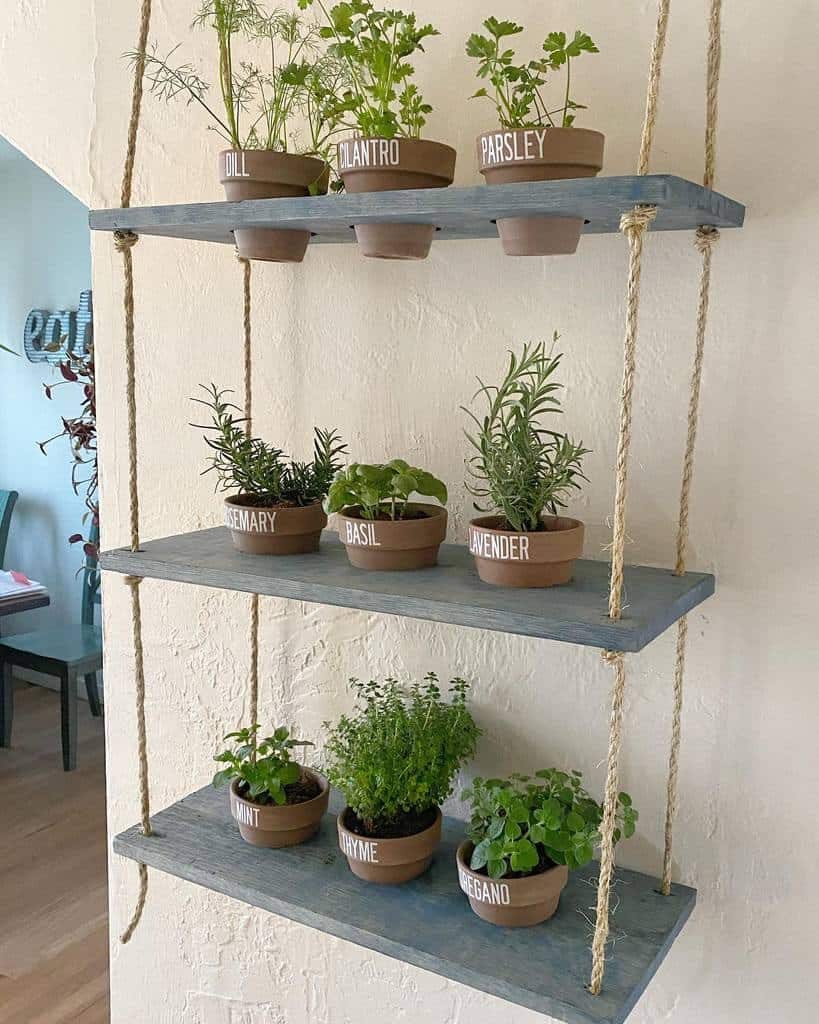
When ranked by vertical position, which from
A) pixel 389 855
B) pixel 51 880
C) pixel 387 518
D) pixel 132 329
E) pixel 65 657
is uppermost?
pixel 132 329

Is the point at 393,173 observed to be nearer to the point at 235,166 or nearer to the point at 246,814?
the point at 235,166

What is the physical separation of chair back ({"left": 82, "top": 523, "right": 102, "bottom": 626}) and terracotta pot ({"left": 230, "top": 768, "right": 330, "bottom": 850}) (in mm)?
3011

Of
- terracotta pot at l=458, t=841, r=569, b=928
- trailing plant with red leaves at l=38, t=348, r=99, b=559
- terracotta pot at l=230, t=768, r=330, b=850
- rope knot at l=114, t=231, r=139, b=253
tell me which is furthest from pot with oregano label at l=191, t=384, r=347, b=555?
trailing plant with red leaves at l=38, t=348, r=99, b=559

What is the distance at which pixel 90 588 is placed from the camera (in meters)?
4.16

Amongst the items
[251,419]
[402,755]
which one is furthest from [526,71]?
[402,755]

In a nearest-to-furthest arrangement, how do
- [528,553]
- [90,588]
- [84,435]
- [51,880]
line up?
[528,553]
[51,880]
[84,435]
[90,588]

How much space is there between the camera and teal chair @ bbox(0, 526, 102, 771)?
149 inches

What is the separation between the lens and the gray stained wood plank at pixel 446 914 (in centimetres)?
100

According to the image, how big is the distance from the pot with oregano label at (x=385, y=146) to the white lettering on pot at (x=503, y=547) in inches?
12.7

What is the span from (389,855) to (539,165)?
2.54 feet

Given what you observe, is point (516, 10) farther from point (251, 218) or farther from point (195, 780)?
point (195, 780)

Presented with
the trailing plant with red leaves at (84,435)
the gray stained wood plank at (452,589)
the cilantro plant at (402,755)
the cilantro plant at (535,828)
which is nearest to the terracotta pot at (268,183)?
the gray stained wood plank at (452,589)

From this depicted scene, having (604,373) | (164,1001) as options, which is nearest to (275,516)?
(604,373)

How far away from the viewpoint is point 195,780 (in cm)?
161
